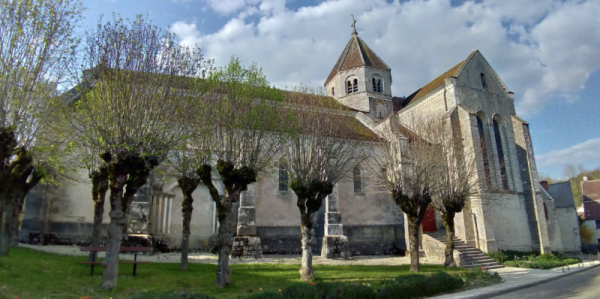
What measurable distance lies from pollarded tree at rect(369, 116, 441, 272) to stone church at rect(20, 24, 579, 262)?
8.38 ft

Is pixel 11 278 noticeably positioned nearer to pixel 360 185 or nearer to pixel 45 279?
pixel 45 279

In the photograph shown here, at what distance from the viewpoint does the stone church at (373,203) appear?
671 inches

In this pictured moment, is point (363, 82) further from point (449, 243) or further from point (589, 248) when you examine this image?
point (589, 248)

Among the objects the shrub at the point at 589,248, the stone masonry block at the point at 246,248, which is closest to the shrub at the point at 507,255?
the shrub at the point at 589,248

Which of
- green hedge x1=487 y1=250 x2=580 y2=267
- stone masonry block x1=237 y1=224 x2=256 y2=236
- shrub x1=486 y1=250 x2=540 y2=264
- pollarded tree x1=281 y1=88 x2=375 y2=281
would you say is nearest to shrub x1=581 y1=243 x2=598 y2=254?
green hedge x1=487 y1=250 x2=580 y2=267

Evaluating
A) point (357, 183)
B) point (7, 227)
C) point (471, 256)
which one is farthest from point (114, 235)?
point (471, 256)

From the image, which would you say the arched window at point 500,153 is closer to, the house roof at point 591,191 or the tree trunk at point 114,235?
the tree trunk at point 114,235

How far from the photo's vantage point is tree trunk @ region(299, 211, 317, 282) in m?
10.8

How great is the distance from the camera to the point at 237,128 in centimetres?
1128

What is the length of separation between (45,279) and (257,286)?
17.5 ft

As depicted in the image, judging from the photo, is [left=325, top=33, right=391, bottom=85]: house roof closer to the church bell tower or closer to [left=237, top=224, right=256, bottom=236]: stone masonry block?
the church bell tower

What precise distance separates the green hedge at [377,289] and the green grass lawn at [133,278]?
124 cm

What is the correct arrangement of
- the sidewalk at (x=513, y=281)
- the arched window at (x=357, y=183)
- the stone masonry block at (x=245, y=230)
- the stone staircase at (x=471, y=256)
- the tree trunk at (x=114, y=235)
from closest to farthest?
1. the tree trunk at (x=114, y=235)
2. the sidewalk at (x=513, y=281)
3. the stone masonry block at (x=245, y=230)
4. the stone staircase at (x=471, y=256)
5. the arched window at (x=357, y=183)

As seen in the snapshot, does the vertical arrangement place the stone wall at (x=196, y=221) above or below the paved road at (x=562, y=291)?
above
